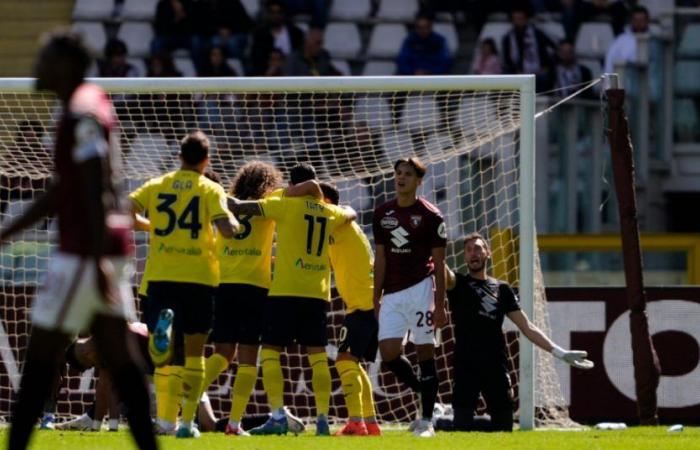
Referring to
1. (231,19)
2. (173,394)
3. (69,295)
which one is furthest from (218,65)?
(69,295)

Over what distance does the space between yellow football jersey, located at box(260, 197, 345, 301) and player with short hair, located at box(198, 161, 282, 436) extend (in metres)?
0.17

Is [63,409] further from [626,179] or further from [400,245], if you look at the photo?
[626,179]

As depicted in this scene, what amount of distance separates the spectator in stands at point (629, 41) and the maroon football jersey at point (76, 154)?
1110 centimetres

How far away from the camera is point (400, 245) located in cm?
994

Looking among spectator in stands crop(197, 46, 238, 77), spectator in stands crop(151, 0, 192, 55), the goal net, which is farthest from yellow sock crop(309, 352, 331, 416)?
spectator in stands crop(151, 0, 192, 55)

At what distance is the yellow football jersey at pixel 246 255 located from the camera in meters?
9.95

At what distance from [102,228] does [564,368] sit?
696cm

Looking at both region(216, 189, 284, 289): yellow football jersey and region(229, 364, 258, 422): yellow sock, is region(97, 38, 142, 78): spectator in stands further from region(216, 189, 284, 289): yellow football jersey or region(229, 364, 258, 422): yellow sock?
region(229, 364, 258, 422): yellow sock

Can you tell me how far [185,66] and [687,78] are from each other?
589cm

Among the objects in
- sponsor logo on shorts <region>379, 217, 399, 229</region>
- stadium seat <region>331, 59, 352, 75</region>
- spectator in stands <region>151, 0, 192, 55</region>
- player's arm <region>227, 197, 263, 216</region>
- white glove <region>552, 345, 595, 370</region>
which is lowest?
white glove <region>552, 345, 595, 370</region>

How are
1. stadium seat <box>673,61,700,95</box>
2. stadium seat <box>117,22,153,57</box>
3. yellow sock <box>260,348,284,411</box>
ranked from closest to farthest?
1. yellow sock <box>260,348,284,411</box>
2. stadium seat <box>673,61,700,95</box>
3. stadium seat <box>117,22,153,57</box>

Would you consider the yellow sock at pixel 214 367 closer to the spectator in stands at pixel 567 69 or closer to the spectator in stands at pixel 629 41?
the spectator in stands at pixel 629 41

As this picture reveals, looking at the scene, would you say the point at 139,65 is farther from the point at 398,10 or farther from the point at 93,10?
the point at 398,10

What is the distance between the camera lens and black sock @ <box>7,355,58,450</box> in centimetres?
603
